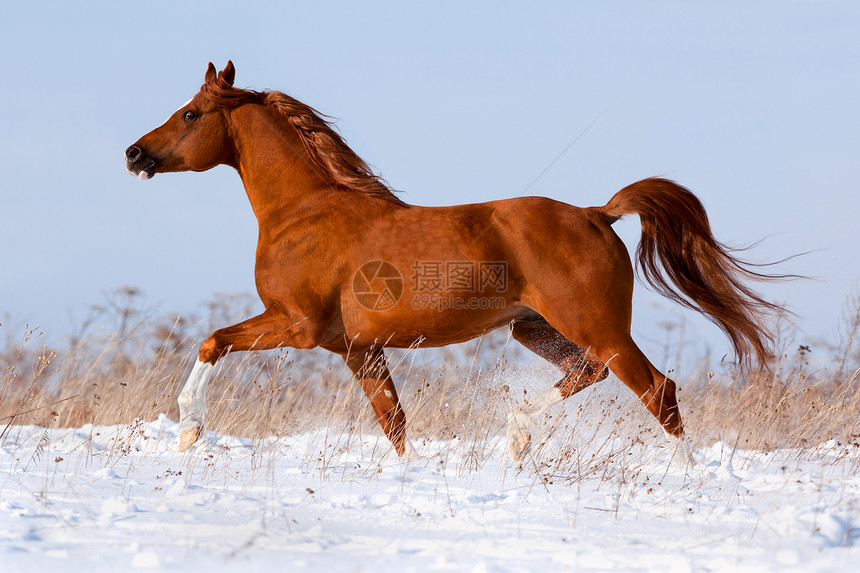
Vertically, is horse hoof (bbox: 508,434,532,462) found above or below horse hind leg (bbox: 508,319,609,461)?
below

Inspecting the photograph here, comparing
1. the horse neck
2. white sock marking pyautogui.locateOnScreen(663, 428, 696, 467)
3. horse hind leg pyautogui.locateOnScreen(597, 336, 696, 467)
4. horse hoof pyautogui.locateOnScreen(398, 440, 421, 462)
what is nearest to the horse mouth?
the horse neck

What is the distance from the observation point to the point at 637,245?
221 inches

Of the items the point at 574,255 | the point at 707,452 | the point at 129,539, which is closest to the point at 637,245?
the point at 574,255

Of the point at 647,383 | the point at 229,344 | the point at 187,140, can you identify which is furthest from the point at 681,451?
the point at 187,140

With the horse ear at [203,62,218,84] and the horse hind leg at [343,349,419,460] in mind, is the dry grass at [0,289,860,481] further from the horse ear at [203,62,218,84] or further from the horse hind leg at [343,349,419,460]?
the horse ear at [203,62,218,84]

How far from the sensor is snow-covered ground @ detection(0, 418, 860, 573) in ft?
9.07

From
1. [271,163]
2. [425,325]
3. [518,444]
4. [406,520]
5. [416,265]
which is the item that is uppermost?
[271,163]

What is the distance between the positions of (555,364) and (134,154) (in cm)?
346

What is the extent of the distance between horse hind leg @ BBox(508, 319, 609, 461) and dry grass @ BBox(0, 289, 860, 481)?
0.53ft

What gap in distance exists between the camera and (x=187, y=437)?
483cm

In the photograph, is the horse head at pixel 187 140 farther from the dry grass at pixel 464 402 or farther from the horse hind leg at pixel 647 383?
the horse hind leg at pixel 647 383

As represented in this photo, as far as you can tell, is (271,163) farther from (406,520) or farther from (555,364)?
(406,520)

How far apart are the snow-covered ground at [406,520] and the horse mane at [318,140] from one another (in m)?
1.96

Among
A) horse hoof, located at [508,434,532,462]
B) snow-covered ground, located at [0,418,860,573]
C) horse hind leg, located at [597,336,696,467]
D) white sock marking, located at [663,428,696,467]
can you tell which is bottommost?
snow-covered ground, located at [0,418,860,573]
